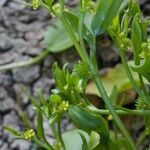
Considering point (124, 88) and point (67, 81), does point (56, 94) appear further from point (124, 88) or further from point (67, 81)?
point (124, 88)

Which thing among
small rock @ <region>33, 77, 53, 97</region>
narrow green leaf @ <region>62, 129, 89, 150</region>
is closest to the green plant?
narrow green leaf @ <region>62, 129, 89, 150</region>

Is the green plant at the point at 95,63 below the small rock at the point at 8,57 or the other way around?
the other way around

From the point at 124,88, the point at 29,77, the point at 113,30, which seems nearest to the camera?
the point at 113,30

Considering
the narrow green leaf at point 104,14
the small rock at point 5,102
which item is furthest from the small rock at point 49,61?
the narrow green leaf at point 104,14

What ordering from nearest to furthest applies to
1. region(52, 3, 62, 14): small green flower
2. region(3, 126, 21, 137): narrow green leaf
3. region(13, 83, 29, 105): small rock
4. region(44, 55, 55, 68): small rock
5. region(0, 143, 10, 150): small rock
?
region(52, 3, 62, 14): small green flower < region(3, 126, 21, 137): narrow green leaf < region(0, 143, 10, 150): small rock < region(13, 83, 29, 105): small rock < region(44, 55, 55, 68): small rock

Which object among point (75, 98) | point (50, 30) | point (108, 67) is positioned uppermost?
point (75, 98)

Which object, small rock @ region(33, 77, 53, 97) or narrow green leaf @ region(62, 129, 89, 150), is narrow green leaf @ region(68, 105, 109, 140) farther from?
small rock @ region(33, 77, 53, 97)

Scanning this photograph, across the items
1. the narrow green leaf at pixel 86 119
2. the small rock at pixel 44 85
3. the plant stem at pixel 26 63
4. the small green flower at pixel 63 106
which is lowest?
the small rock at pixel 44 85

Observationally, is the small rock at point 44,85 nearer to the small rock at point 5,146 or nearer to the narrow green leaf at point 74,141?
the small rock at point 5,146

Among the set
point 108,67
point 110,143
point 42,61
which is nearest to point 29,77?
point 42,61
